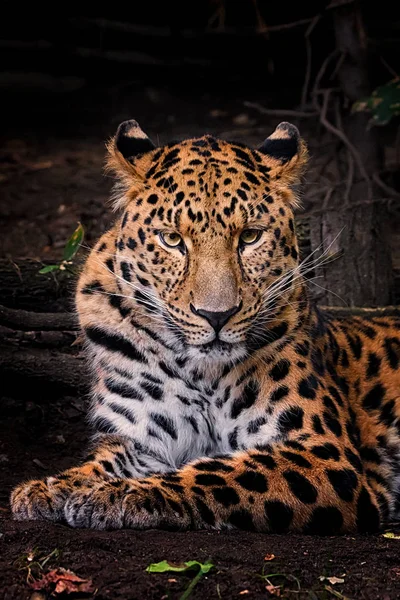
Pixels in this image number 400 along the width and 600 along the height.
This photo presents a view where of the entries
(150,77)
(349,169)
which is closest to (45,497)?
(349,169)

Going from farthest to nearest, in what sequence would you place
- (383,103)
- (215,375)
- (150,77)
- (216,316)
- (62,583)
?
(150,77) → (383,103) → (215,375) → (216,316) → (62,583)

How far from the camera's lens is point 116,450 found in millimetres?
5809

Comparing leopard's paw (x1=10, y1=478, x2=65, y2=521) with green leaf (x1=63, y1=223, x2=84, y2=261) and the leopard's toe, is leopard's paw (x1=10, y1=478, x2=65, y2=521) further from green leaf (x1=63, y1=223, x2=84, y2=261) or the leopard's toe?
green leaf (x1=63, y1=223, x2=84, y2=261)

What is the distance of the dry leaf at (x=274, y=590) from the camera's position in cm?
416

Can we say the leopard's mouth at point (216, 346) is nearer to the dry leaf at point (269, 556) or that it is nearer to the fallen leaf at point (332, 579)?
the dry leaf at point (269, 556)

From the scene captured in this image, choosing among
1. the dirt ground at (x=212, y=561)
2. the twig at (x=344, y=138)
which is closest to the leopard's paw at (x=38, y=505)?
the dirt ground at (x=212, y=561)

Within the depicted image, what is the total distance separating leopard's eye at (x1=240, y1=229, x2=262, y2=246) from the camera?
5516 mm

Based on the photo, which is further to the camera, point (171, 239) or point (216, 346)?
point (171, 239)

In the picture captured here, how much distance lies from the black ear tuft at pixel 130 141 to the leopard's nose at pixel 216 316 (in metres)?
1.12

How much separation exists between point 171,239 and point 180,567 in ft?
6.02

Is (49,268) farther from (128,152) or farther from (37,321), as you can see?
(128,152)

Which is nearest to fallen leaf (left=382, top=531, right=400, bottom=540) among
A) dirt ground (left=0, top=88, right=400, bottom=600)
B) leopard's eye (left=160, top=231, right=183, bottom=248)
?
dirt ground (left=0, top=88, right=400, bottom=600)

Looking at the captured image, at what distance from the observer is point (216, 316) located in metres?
5.19

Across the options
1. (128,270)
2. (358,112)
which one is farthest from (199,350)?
(358,112)
